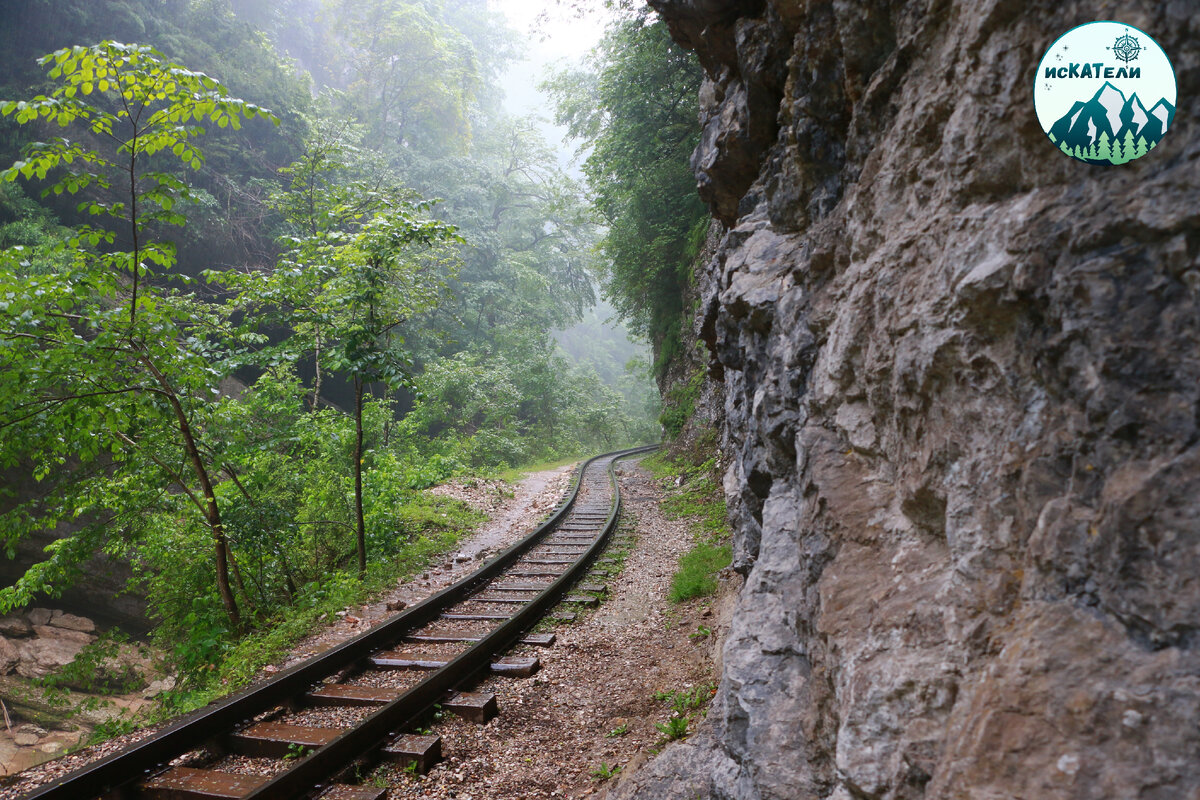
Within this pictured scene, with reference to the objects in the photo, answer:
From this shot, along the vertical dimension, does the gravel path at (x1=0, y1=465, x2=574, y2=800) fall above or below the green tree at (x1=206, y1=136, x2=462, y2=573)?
below

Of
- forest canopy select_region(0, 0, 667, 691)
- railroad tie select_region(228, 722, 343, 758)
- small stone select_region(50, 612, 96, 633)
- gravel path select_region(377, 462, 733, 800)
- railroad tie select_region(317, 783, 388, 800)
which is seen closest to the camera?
railroad tie select_region(317, 783, 388, 800)

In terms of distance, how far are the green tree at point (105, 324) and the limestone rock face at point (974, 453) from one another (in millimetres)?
4301

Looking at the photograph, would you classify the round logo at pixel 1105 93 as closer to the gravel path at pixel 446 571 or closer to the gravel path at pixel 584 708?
the gravel path at pixel 584 708

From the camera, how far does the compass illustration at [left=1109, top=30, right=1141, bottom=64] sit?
4.72ft

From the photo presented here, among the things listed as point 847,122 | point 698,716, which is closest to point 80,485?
point 698,716

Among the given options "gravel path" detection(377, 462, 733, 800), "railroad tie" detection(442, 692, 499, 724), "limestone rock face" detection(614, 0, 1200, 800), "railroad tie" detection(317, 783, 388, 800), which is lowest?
"gravel path" detection(377, 462, 733, 800)

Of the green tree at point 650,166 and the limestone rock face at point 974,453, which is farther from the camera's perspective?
the green tree at point 650,166

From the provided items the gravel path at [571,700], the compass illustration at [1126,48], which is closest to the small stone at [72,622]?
the gravel path at [571,700]

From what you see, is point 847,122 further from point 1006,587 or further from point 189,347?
point 189,347

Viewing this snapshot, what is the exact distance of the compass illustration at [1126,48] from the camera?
1438mm

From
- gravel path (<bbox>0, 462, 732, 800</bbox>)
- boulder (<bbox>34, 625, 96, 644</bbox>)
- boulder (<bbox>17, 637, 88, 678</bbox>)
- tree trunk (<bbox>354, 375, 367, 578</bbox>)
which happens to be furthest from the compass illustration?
boulder (<bbox>34, 625, 96, 644</bbox>)

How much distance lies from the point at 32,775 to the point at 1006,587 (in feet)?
18.0

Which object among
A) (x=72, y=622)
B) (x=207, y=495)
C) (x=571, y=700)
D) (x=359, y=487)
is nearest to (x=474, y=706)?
(x=571, y=700)

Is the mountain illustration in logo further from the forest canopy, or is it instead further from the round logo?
the forest canopy
